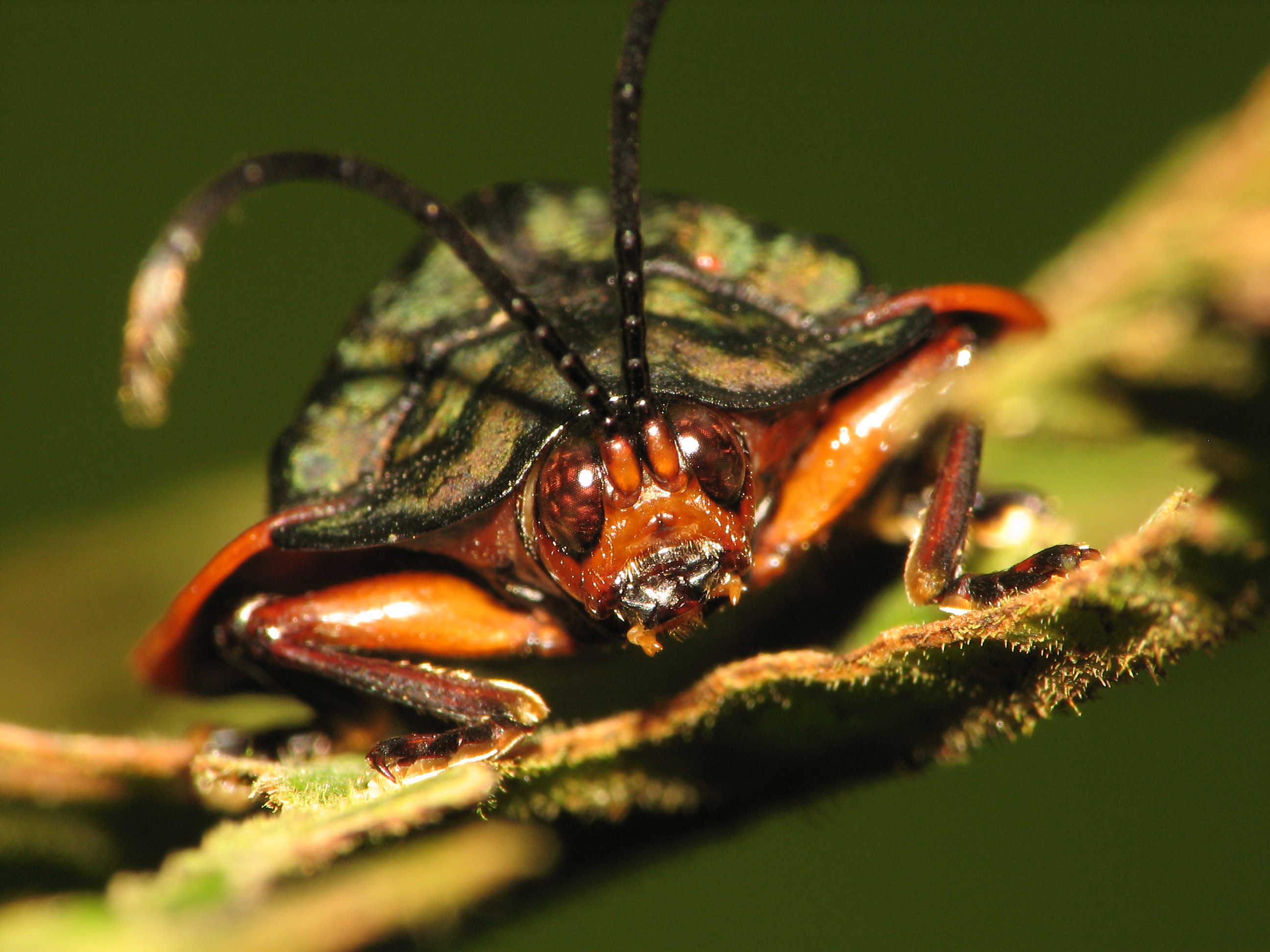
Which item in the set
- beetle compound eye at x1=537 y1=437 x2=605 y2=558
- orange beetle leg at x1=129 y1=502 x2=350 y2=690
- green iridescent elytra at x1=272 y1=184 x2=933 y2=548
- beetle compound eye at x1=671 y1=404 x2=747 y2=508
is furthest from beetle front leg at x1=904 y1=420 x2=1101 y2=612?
orange beetle leg at x1=129 y1=502 x2=350 y2=690

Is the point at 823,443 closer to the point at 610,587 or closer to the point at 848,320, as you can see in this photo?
the point at 848,320

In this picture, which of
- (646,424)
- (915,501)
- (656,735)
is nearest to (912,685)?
(656,735)

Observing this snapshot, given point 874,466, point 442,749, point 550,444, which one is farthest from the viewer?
point 874,466

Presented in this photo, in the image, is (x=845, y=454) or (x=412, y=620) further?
(x=845, y=454)

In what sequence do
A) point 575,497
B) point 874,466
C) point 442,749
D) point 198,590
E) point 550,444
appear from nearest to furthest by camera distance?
point 442,749 < point 575,497 < point 550,444 < point 198,590 < point 874,466

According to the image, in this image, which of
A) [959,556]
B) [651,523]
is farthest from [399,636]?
[959,556]

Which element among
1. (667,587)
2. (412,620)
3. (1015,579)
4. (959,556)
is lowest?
(1015,579)

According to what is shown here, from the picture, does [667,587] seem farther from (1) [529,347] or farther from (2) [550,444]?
(1) [529,347]

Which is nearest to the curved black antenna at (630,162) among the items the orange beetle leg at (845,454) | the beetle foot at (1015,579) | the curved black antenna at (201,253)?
the curved black antenna at (201,253)

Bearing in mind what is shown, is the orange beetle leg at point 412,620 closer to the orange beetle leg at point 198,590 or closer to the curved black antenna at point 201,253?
the orange beetle leg at point 198,590
